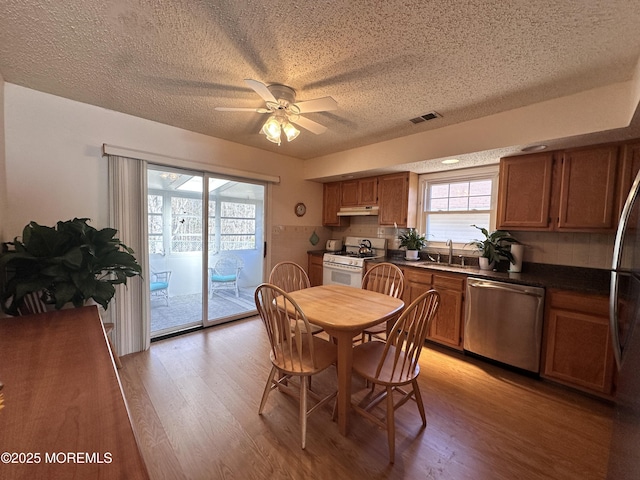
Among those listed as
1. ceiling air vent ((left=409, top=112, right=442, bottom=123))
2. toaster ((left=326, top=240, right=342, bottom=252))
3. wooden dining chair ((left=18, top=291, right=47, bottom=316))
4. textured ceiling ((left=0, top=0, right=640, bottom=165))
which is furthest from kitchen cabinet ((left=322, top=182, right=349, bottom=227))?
wooden dining chair ((left=18, top=291, right=47, bottom=316))

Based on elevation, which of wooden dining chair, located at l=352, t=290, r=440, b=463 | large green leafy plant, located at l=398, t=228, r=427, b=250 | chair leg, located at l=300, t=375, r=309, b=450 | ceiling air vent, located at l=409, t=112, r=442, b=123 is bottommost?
chair leg, located at l=300, t=375, r=309, b=450

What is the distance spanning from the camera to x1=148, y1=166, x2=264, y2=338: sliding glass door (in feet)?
9.81

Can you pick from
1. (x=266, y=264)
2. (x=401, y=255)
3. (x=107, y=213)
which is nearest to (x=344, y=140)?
(x=401, y=255)

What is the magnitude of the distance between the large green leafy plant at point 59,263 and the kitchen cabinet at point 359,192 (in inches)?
118

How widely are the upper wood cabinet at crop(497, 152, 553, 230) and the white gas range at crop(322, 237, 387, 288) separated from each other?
1.60 m

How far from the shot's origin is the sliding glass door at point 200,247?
2.99 m

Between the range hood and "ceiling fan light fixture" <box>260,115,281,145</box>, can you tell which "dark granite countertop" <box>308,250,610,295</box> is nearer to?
the range hood

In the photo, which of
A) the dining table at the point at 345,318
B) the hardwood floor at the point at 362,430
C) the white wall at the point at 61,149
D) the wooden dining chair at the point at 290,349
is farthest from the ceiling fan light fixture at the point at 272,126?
the hardwood floor at the point at 362,430

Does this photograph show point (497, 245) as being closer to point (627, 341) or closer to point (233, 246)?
point (627, 341)

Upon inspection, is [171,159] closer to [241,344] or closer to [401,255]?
[241,344]

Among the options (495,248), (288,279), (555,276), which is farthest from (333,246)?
(555,276)

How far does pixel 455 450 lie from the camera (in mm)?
1559

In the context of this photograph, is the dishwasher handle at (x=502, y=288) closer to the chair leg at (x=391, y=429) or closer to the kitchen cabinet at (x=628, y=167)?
the kitchen cabinet at (x=628, y=167)

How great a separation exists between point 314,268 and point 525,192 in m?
2.90
